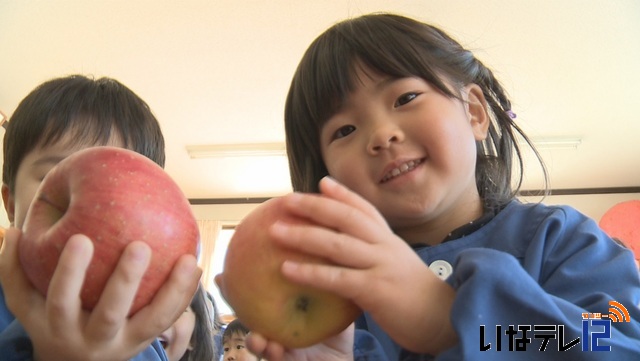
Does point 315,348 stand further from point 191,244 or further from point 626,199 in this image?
point 626,199

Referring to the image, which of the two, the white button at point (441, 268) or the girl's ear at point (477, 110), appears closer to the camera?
the white button at point (441, 268)

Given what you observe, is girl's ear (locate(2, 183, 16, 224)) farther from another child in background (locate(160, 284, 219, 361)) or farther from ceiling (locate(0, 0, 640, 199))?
ceiling (locate(0, 0, 640, 199))

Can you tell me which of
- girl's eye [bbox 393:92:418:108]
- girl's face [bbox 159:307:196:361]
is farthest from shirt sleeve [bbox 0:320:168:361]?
girl's eye [bbox 393:92:418:108]

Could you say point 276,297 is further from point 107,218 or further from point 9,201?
point 9,201

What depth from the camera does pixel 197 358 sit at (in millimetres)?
1365

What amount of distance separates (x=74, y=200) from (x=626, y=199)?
18.3 feet

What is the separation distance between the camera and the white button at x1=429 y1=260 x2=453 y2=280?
0.74 m

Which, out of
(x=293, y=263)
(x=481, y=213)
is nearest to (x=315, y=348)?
(x=293, y=263)

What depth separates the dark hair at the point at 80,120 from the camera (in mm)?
967

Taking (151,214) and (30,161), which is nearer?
(151,214)

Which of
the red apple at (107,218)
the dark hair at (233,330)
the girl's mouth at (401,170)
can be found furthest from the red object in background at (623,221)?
the red apple at (107,218)

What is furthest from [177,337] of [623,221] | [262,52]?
[623,221]

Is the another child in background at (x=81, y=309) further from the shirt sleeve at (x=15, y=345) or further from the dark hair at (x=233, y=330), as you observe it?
the dark hair at (x=233, y=330)

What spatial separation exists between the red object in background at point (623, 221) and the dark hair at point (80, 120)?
15.1 feet
